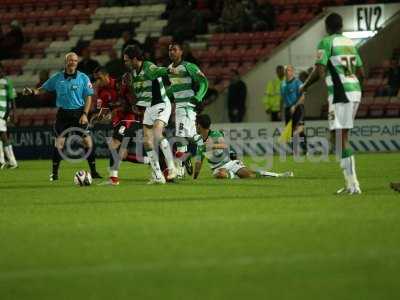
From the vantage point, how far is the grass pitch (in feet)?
23.0

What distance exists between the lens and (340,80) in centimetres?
1362

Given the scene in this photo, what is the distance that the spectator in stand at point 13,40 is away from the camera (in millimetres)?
33094

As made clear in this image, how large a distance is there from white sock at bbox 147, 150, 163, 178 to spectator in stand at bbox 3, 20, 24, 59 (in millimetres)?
17264

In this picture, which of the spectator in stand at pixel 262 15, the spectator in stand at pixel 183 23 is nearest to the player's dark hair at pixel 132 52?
the spectator in stand at pixel 262 15

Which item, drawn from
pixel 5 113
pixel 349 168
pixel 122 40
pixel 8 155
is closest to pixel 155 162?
pixel 349 168

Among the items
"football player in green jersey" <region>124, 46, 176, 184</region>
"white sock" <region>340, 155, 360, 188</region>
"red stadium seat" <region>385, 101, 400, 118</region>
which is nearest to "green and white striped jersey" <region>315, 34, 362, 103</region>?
"white sock" <region>340, 155, 360, 188</region>

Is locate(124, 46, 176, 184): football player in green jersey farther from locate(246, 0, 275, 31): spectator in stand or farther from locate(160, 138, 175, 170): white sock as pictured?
locate(246, 0, 275, 31): spectator in stand

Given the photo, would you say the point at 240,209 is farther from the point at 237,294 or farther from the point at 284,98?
the point at 284,98

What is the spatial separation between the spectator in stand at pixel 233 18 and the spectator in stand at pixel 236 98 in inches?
95.7

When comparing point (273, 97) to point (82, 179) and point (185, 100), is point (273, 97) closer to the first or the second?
point (185, 100)

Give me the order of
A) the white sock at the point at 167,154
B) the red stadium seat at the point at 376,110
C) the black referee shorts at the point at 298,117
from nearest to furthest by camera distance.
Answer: the white sock at the point at 167,154 → the black referee shorts at the point at 298,117 → the red stadium seat at the point at 376,110

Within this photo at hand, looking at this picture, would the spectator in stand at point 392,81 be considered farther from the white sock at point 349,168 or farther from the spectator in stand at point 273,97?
the white sock at point 349,168

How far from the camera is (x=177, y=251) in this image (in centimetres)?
863

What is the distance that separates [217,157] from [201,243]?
9.08 meters
